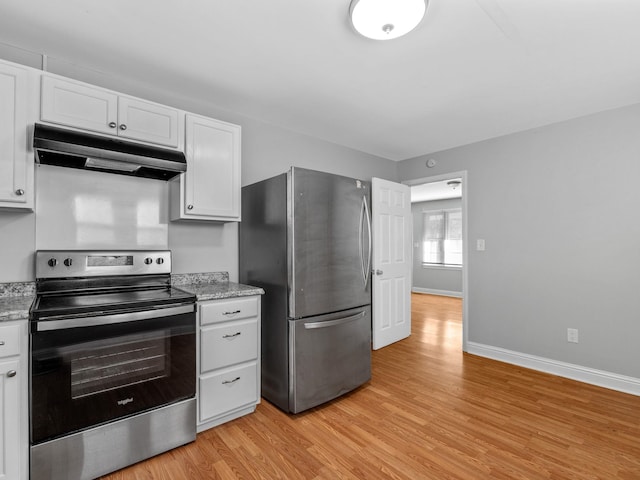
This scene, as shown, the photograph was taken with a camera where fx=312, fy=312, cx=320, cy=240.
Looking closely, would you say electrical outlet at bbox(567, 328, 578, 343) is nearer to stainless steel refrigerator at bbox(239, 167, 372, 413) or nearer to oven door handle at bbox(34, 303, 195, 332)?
stainless steel refrigerator at bbox(239, 167, 372, 413)

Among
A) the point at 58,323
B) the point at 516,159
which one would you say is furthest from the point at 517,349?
the point at 58,323

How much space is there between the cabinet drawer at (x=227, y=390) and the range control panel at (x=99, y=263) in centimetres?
89

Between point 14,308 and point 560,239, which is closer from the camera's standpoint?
point 14,308

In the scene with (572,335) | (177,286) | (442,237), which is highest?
(442,237)

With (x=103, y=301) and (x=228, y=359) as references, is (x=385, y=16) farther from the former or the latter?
(x=228, y=359)

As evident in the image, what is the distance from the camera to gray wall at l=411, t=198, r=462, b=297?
24.2 ft

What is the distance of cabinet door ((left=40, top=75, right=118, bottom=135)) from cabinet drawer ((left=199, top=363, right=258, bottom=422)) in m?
1.75

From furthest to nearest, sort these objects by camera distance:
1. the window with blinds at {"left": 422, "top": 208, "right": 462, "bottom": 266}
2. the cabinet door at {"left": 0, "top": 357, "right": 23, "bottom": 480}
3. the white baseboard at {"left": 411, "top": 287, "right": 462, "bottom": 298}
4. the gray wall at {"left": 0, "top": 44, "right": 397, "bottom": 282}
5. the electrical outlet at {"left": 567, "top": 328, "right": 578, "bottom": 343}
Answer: the window with blinds at {"left": 422, "top": 208, "right": 462, "bottom": 266}, the white baseboard at {"left": 411, "top": 287, "right": 462, "bottom": 298}, the electrical outlet at {"left": 567, "top": 328, "right": 578, "bottom": 343}, the gray wall at {"left": 0, "top": 44, "right": 397, "bottom": 282}, the cabinet door at {"left": 0, "top": 357, "right": 23, "bottom": 480}

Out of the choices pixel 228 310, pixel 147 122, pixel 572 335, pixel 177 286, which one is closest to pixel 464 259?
pixel 572 335

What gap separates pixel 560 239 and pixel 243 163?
316cm

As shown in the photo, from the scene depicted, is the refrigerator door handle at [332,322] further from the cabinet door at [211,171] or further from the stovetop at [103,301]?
the cabinet door at [211,171]

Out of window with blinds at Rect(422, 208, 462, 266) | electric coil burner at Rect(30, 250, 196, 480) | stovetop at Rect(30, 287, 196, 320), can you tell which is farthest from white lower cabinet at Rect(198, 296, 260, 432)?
window with blinds at Rect(422, 208, 462, 266)

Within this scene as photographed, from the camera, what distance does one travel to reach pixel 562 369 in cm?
300

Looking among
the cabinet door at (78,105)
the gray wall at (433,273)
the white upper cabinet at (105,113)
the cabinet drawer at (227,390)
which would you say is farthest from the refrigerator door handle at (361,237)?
the gray wall at (433,273)
